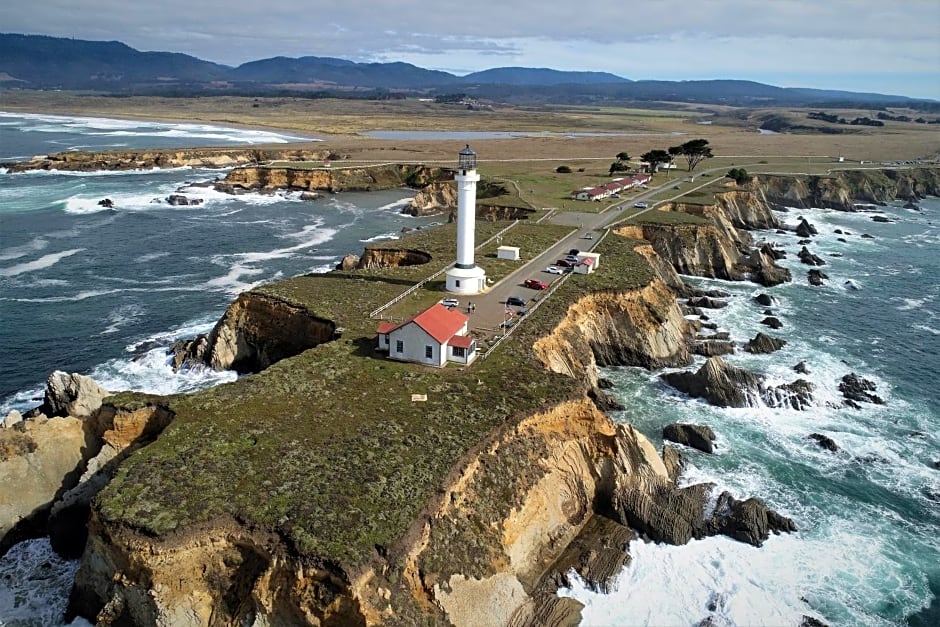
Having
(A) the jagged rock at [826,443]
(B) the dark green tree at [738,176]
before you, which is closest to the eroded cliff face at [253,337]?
(A) the jagged rock at [826,443]

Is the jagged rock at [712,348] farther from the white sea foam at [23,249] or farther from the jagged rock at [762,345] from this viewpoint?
the white sea foam at [23,249]

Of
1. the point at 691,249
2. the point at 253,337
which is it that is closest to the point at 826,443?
the point at 253,337

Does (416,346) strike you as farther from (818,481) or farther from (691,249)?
(691,249)

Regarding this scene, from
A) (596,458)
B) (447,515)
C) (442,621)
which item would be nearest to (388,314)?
(596,458)

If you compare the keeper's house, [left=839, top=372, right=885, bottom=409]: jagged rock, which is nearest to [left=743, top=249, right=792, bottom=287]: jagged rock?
[left=839, top=372, right=885, bottom=409]: jagged rock

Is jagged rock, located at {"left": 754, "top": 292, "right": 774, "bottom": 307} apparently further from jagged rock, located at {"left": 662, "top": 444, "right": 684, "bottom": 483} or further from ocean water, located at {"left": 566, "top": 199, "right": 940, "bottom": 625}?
jagged rock, located at {"left": 662, "top": 444, "right": 684, "bottom": 483}
